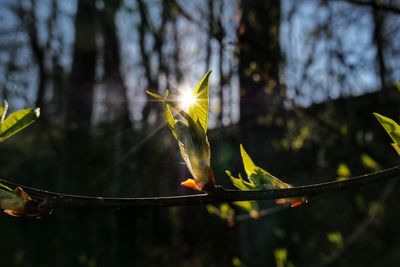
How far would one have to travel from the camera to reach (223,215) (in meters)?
1.47

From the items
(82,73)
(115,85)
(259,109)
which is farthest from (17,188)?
(82,73)

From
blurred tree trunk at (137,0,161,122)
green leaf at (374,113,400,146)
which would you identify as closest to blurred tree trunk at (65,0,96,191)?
blurred tree trunk at (137,0,161,122)

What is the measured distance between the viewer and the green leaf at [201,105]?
0.51 m

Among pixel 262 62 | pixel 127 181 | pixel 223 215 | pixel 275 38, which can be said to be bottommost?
pixel 223 215

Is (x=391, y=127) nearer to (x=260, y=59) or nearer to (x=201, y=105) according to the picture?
(x=201, y=105)

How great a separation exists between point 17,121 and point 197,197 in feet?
0.76

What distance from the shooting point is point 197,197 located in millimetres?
479

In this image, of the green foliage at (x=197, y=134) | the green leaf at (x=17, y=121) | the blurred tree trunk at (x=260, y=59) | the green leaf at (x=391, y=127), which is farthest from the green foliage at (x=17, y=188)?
the blurred tree trunk at (x=260, y=59)

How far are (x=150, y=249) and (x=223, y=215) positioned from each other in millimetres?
4438

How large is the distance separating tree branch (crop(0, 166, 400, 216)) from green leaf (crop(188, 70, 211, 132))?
0.29 ft

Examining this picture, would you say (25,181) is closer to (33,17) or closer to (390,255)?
(33,17)

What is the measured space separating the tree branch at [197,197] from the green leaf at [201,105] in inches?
3.5

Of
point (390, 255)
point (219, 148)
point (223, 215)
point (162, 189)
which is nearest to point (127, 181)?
point (162, 189)

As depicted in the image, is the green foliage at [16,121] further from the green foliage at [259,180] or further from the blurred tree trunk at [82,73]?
the blurred tree trunk at [82,73]
